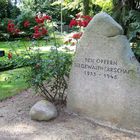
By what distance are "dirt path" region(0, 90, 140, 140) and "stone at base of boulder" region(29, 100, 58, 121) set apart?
81 millimetres

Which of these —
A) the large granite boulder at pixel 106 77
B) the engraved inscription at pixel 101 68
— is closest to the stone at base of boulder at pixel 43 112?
the large granite boulder at pixel 106 77

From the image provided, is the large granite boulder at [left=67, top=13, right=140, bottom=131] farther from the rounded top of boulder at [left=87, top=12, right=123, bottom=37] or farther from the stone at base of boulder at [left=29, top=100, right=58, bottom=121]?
the stone at base of boulder at [left=29, top=100, right=58, bottom=121]

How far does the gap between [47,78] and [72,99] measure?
640 mm

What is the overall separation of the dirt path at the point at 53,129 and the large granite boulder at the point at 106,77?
0.73 feet

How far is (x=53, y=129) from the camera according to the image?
17.4 feet

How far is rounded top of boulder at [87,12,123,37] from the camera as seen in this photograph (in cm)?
531

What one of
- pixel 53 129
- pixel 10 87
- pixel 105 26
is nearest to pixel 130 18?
pixel 105 26

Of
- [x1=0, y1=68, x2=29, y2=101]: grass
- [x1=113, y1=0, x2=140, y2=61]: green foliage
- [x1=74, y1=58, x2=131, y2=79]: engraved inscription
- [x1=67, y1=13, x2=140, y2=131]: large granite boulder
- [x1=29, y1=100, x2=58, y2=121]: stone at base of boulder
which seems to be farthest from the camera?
[x1=0, y1=68, x2=29, y2=101]: grass

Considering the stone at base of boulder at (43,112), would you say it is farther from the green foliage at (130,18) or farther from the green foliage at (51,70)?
the green foliage at (130,18)

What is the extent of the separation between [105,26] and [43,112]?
1.66 meters

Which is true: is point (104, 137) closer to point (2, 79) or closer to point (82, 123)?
point (82, 123)

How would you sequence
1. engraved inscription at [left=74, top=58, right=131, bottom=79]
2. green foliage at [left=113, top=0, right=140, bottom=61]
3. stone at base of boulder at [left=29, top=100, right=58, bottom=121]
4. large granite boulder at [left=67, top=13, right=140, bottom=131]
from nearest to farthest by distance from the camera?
large granite boulder at [left=67, top=13, right=140, bottom=131] < engraved inscription at [left=74, top=58, right=131, bottom=79] < stone at base of boulder at [left=29, top=100, right=58, bottom=121] < green foliage at [left=113, top=0, right=140, bottom=61]

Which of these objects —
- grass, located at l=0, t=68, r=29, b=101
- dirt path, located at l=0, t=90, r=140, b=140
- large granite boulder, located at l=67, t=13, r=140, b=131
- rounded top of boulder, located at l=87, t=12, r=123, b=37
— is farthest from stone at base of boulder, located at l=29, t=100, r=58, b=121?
grass, located at l=0, t=68, r=29, b=101

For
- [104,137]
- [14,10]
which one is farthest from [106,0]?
[14,10]
